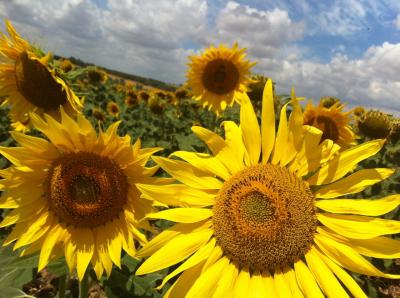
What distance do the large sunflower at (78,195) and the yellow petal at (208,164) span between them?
1.01 ft

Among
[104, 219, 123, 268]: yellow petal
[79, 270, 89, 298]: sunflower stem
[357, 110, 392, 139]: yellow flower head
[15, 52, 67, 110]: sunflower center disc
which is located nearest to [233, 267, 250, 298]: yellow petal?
[104, 219, 123, 268]: yellow petal

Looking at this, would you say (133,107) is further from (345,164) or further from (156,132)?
(345,164)

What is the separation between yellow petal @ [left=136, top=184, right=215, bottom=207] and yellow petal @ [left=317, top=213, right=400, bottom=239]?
0.65m

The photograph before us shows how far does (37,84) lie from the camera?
3.04 m

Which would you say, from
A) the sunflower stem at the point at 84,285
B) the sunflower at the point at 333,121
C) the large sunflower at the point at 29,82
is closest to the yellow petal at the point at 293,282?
the sunflower stem at the point at 84,285

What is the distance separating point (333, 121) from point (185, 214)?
282 cm

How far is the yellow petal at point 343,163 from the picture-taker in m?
2.01

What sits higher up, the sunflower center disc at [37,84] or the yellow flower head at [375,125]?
the yellow flower head at [375,125]

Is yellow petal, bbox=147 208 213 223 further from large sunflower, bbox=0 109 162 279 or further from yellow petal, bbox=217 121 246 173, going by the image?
large sunflower, bbox=0 109 162 279

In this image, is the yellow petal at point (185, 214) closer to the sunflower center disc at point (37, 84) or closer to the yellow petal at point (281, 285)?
the yellow petal at point (281, 285)

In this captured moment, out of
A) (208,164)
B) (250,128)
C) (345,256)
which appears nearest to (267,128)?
(250,128)

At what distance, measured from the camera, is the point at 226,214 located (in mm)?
2193

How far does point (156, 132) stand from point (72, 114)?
731 cm

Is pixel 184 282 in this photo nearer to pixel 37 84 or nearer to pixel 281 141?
pixel 281 141
